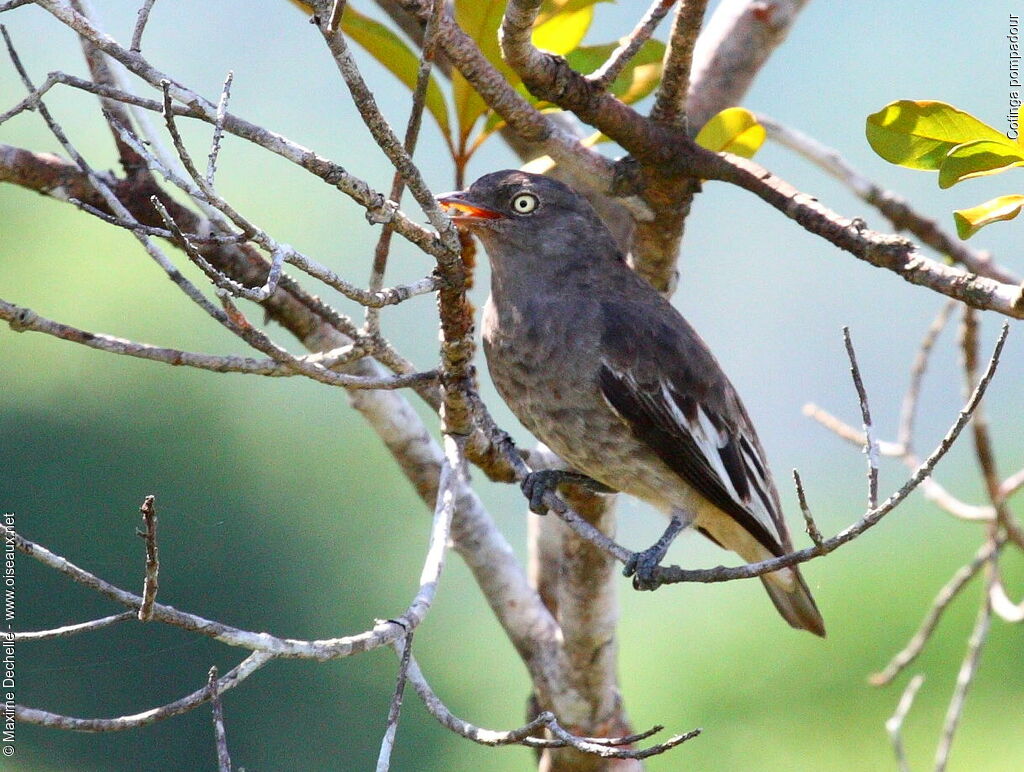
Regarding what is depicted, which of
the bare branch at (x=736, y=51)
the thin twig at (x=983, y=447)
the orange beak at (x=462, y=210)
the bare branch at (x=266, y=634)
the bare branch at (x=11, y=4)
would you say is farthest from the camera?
the bare branch at (x=736, y=51)

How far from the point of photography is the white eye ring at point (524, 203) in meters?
4.49

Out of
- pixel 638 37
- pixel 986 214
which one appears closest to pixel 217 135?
pixel 638 37

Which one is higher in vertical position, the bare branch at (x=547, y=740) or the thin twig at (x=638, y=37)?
the thin twig at (x=638, y=37)

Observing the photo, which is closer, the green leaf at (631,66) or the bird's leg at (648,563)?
the bird's leg at (648,563)

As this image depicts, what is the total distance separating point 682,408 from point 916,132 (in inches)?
57.0

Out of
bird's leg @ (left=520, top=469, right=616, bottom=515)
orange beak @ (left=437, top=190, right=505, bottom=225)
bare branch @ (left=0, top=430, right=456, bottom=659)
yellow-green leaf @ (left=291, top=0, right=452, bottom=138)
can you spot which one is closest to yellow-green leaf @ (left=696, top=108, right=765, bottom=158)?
orange beak @ (left=437, top=190, right=505, bottom=225)

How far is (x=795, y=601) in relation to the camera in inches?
183

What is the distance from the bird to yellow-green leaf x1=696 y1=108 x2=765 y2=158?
2.03 ft

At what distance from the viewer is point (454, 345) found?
3.60 metres

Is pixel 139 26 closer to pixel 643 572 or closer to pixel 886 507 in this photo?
pixel 886 507

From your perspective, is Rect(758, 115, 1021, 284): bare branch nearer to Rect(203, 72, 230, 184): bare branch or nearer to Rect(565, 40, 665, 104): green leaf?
Rect(565, 40, 665, 104): green leaf

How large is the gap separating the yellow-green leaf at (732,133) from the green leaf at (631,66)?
17.4 inches

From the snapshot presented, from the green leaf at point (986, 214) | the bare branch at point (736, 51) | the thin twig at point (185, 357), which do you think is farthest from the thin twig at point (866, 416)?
the bare branch at point (736, 51)

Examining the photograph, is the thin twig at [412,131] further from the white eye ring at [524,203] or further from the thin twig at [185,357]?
the white eye ring at [524,203]
